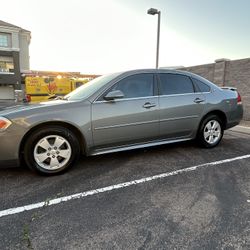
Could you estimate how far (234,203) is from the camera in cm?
264

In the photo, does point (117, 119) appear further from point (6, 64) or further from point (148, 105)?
point (6, 64)

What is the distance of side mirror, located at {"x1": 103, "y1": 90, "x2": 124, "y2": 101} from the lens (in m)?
3.59

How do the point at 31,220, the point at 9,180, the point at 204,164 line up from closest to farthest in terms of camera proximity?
1. the point at 31,220
2. the point at 9,180
3. the point at 204,164

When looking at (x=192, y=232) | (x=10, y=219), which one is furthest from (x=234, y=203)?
(x=10, y=219)

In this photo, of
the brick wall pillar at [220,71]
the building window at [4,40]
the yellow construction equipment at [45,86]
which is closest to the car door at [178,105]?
the brick wall pillar at [220,71]

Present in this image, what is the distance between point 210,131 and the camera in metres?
4.78

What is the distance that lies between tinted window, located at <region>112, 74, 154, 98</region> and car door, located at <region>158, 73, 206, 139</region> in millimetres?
215

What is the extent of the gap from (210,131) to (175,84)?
127 centimetres

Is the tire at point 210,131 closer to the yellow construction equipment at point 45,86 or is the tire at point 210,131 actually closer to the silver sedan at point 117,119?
the silver sedan at point 117,119

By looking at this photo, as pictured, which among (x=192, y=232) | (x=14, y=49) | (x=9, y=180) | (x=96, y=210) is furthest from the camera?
(x=14, y=49)

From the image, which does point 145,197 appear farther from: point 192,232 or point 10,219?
point 10,219

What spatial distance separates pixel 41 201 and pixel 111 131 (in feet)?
4.82

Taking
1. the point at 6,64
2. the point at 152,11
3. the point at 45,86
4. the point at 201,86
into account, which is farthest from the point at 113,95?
the point at 6,64

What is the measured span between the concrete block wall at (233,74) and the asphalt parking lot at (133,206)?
6.40 metres
